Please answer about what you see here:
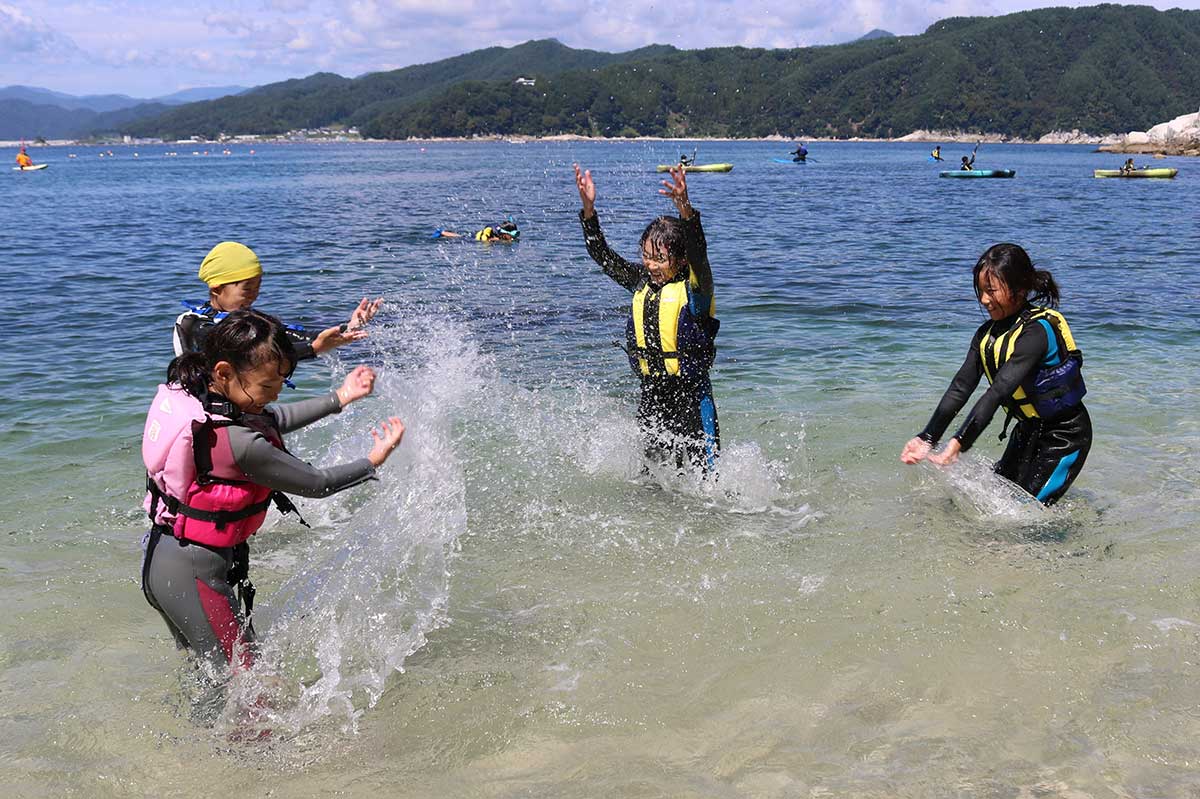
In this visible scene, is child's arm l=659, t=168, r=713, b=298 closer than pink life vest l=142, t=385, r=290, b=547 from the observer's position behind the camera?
No

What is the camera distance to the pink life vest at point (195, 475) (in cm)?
364

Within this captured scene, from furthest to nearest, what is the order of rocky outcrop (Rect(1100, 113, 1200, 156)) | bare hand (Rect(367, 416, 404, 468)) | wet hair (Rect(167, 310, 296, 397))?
1. rocky outcrop (Rect(1100, 113, 1200, 156))
2. bare hand (Rect(367, 416, 404, 468))
3. wet hair (Rect(167, 310, 296, 397))

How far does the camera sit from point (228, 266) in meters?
4.91

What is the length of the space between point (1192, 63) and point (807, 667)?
9065 inches

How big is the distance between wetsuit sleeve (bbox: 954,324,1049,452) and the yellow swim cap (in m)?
4.01

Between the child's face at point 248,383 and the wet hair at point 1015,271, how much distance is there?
3.79 m

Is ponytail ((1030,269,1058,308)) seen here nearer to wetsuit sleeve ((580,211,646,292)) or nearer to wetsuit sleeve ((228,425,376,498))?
wetsuit sleeve ((580,211,646,292))

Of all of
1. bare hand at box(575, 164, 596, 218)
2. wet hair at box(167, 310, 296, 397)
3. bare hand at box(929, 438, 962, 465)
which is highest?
bare hand at box(575, 164, 596, 218)

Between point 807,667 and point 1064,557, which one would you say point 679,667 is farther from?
point 1064,557

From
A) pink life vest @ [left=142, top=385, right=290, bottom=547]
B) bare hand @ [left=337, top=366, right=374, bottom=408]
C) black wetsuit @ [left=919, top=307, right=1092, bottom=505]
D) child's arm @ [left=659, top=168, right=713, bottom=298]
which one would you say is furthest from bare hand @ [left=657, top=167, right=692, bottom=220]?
pink life vest @ [left=142, top=385, right=290, bottom=547]

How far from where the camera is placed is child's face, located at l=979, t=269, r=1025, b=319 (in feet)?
17.6

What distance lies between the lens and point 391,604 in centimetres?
525

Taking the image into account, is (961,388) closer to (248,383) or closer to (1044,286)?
(1044,286)

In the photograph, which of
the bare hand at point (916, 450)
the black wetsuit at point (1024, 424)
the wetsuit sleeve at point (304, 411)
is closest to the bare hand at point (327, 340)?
the wetsuit sleeve at point (304, 411)
